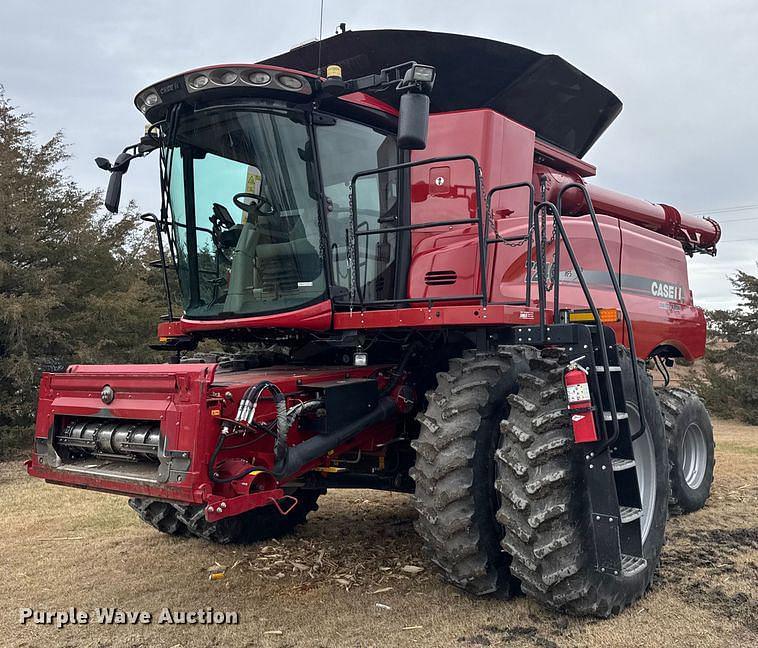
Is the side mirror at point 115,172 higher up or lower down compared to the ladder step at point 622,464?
higher up

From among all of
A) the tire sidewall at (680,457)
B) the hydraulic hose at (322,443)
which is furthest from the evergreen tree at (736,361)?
the hydraulic hose at (322,443)

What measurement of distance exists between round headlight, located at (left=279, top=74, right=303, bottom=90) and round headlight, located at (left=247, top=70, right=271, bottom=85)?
80mm

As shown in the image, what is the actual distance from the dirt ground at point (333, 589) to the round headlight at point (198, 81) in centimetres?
315

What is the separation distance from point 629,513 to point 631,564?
29 cm

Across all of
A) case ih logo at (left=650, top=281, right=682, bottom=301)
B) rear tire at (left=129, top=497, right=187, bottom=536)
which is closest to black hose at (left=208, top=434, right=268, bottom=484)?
rear tire at (left=129, top=497, right=187, bottom=536)

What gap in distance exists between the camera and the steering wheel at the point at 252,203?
4457 mm

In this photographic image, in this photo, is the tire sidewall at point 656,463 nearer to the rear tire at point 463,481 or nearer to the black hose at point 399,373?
the rear tire at point 463,481

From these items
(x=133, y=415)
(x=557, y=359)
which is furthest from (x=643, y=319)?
(x=133, y=415)

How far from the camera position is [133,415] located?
368cm

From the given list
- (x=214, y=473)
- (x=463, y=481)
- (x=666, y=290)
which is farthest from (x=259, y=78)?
(x=666, y=290)

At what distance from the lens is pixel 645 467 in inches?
181

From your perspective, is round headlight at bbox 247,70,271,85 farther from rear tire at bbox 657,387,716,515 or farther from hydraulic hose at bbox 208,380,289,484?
rear tire at bbox 657,387,716,515

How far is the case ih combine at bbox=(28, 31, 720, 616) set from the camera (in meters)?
3.65

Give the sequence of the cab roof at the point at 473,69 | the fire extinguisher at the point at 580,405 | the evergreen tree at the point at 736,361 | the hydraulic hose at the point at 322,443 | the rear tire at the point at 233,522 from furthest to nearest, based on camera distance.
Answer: the evergreen tree at the point at 736,361 → the rear tire at the point at 233,522 → the cab roof at the point at 473,69 → the hydraulic hose at the point at 322,443 → the fire extinguisher at the point at 580,405
